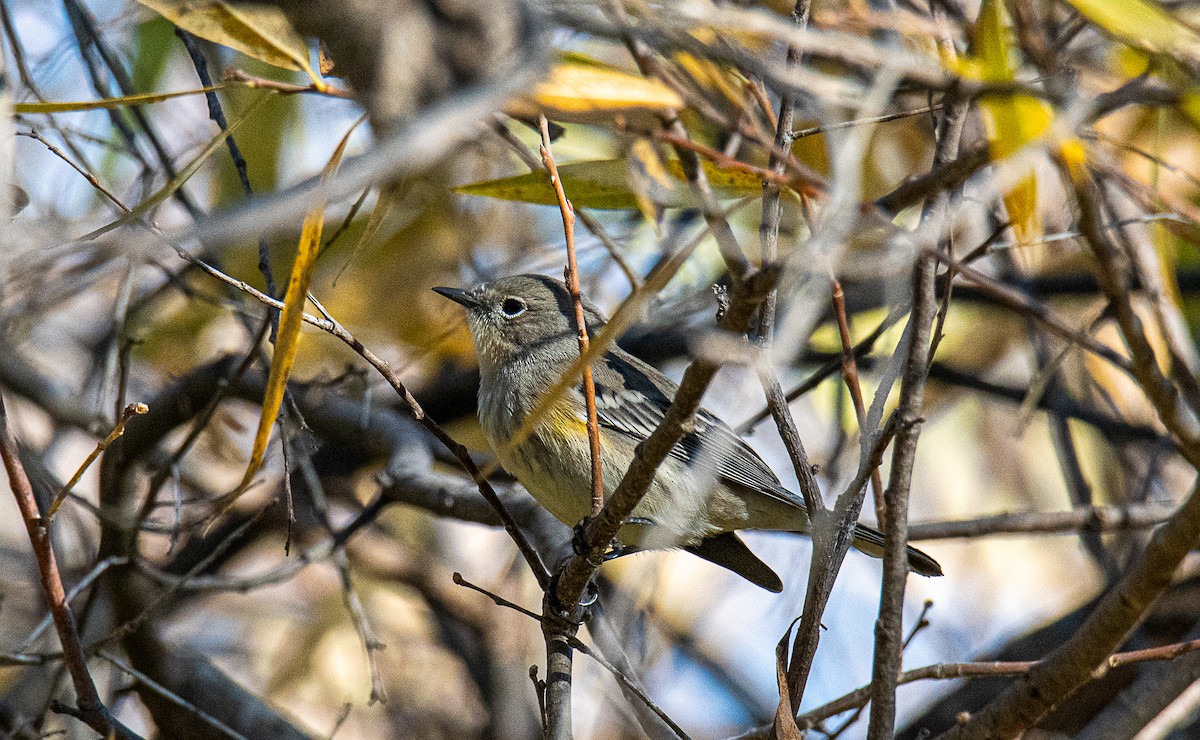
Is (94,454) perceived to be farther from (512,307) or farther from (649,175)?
(512,307)

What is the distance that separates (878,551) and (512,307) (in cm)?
159

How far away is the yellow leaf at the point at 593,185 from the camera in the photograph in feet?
7.25

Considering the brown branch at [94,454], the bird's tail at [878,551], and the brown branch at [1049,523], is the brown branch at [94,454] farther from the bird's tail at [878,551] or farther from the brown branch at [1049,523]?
the brown branch at [1049,523]

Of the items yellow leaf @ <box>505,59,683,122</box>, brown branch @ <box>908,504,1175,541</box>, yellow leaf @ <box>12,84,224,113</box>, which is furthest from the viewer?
brown branch @ <box>908,504,1175,541</box>

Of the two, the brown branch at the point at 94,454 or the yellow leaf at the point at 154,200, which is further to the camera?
the brown branch at the point at 94,454

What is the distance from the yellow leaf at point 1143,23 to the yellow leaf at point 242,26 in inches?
56.3

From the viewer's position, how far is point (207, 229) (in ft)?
4.04

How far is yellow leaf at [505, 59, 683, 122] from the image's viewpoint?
1675mm

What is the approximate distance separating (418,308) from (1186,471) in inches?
167

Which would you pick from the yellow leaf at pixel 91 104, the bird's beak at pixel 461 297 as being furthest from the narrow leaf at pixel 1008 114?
the bird's beak at pixel 461 297

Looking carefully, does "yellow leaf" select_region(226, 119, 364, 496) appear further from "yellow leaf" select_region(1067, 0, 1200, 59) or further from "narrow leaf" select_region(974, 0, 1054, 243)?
"yellow leaf" select_region(1067, 0, 1200, 59)

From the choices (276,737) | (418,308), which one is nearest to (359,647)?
(418,308)

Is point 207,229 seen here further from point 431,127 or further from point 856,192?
point 856,192

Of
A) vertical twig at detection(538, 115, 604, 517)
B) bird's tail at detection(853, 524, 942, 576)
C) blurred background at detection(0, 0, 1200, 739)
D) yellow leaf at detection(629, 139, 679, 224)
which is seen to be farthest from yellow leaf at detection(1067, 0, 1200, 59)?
bird's tail at detection(853, 524, 942, 576)
